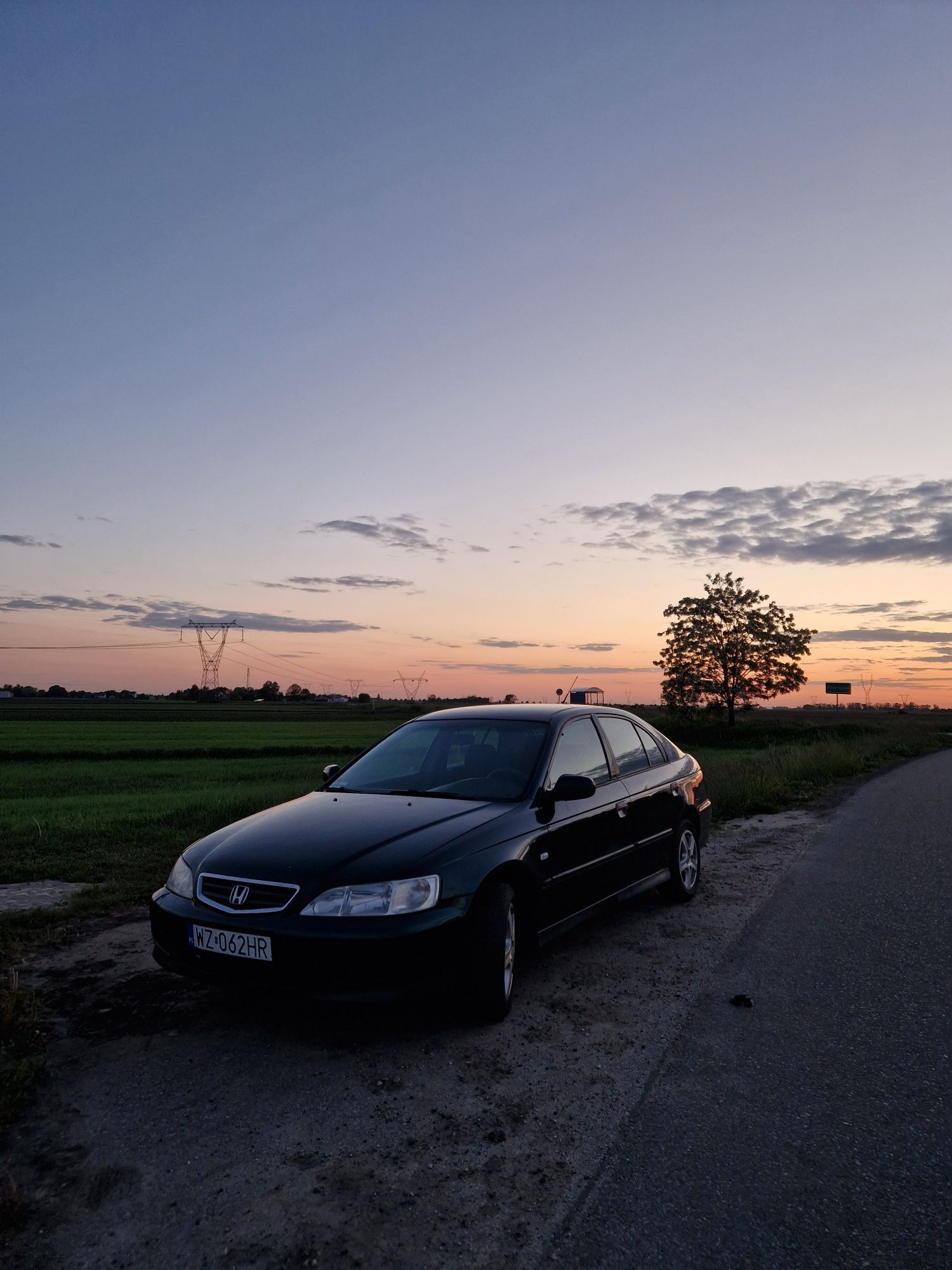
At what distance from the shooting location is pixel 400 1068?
354cm

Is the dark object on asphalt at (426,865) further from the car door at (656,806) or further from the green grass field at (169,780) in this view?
the green grass field at (169,780)

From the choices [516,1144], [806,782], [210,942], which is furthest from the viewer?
[806,782]

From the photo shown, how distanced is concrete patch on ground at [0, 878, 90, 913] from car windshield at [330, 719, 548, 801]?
281 centimetres

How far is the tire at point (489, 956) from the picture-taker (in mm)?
3836

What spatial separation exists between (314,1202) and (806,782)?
15.0 metres

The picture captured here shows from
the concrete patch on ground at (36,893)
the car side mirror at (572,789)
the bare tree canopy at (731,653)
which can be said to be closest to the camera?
the car side mirror at (572,789)

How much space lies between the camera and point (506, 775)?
16.1ft

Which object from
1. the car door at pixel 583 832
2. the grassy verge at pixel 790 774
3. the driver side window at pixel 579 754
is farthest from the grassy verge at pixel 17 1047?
the grassy verge at pixel 790 774

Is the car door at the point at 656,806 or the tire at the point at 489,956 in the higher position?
the car door at the point at 656,806

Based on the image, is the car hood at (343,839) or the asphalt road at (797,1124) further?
the car hood at (343,839)

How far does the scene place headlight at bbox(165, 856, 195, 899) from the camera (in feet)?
13.3

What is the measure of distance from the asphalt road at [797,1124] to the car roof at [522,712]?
181cm

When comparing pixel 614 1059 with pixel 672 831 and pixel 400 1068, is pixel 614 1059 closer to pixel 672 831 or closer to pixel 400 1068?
pixel 400 1068

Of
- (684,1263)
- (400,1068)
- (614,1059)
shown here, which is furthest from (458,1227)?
(614,1059)
